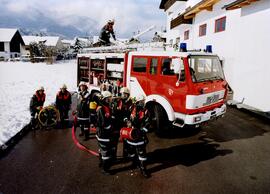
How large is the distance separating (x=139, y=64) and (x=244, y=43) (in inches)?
264

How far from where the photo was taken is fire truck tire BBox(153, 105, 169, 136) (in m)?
7.24

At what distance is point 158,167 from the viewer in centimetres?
555

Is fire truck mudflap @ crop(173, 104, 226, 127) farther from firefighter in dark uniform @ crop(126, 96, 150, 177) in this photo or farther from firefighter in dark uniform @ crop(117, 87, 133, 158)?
firefighter in dark uniform @ crop(126, 96, 150, 177)

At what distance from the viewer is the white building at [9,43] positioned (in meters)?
64.3

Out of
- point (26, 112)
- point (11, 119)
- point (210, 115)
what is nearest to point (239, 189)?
point (210, 115)

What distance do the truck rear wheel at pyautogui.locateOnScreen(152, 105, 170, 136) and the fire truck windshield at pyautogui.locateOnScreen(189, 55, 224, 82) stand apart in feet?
4.49

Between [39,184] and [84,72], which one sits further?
[84,72]

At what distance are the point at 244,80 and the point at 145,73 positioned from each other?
6.58 m

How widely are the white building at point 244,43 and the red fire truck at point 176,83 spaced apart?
13.9 ft

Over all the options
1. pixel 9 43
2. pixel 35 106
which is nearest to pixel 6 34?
pixel 9 43

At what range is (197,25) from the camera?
61.0ft

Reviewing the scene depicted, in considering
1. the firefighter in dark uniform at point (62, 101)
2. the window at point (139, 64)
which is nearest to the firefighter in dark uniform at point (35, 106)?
the firefighter in dark uniform at point (62, 101)

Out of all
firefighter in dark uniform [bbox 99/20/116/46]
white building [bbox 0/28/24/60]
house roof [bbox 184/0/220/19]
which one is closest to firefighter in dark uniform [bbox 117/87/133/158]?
firefighter in dark uniform [bbox 99/20/116/46]

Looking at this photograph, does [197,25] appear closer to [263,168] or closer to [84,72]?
[84,72]
